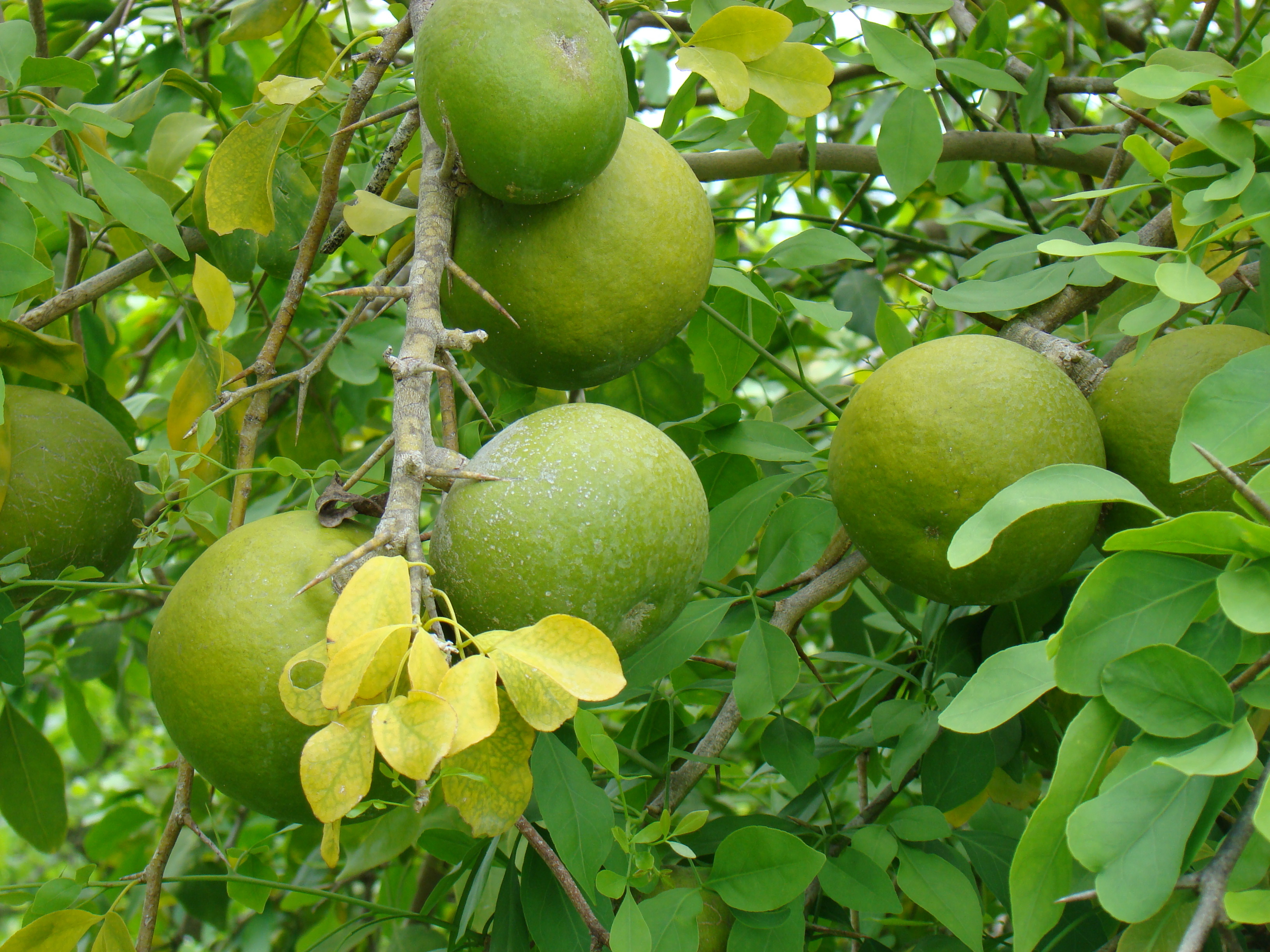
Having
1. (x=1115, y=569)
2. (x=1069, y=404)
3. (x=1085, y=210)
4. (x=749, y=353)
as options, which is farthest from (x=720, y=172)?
(x=1115, y=569)

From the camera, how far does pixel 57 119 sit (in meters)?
1.26

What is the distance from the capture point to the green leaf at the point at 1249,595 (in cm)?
72

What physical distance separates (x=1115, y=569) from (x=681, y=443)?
995mm

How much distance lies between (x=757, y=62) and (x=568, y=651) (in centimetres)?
87

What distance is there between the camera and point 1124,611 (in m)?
0.80

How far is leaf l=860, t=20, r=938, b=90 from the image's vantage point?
4.77 ft

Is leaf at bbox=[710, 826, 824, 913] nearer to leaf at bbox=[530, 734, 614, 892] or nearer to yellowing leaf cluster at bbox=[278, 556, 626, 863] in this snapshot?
leaf at bbox=[530, 734, 614, 892]

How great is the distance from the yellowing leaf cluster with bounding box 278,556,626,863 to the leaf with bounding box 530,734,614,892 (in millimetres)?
354

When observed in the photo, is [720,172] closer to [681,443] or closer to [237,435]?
[681,443]

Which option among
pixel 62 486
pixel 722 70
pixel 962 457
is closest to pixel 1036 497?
pixel 962 457

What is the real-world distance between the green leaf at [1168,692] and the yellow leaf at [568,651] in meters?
0.38

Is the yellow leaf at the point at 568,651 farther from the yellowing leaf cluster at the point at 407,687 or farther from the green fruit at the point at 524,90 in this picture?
the green fruit at the point at 524,90

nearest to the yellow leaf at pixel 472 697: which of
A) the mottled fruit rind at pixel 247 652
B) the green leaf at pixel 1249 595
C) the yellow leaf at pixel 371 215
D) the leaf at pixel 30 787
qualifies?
the mottled fruit rind at pixel 247 652

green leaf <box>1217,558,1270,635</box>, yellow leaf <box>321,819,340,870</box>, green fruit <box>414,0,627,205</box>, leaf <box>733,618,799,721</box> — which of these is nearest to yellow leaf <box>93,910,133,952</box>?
yellow leaf <box>321,819,340,870</box>
